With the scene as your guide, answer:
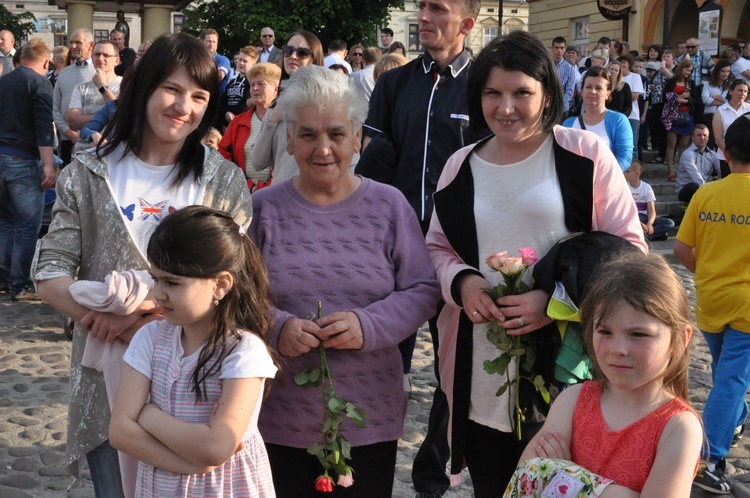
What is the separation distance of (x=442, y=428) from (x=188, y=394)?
6.71 feet

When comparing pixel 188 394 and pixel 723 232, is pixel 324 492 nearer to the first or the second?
pixel 188 394

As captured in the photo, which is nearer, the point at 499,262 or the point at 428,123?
the point at 499,262

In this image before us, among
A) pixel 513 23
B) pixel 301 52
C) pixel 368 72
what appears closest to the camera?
pixel 301 52

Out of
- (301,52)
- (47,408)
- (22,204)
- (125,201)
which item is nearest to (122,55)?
(22,204)

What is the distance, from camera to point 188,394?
265cm

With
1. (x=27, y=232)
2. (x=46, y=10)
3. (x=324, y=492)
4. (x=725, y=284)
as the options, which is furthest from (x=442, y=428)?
(x=46, y=10)

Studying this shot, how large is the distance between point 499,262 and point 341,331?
21.7 inches

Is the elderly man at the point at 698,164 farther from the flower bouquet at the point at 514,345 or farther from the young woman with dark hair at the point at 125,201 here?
the young woman with dark hair at the point at 125,201

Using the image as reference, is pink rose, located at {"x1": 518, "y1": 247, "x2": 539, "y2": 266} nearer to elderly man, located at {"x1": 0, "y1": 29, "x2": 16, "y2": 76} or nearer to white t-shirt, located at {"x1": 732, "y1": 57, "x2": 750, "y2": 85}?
elderly man, located at {"x1": 0, "y1": 29, "x2": 16, "y2": 76}

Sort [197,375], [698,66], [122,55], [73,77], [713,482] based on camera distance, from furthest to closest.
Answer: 1. [698,66]
2. [122,55]
3. [73,77]
4. [713,482]
5. [197,375]

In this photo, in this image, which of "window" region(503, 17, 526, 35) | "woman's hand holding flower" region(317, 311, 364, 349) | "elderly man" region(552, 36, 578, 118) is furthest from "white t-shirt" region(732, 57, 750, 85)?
"window" region(503, 17, 526, 35)

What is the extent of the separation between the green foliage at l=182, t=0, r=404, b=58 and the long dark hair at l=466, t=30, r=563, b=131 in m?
32.2

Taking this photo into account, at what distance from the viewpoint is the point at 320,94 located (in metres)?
3.00

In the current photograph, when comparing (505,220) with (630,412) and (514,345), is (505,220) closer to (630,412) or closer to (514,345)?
(514,345)
